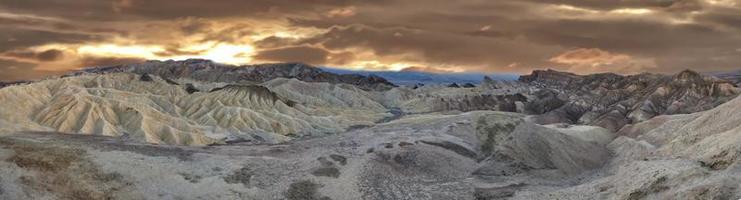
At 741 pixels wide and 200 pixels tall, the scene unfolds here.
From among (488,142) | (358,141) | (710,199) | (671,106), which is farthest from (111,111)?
(671,106)

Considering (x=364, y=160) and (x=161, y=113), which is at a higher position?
(x=364, y=160)

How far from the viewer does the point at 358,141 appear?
70375 mm

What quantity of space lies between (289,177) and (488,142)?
31567mm

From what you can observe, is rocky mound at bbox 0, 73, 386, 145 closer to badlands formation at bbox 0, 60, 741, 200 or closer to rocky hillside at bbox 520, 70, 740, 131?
badlands formation at bbox 0, 60, 741, 200

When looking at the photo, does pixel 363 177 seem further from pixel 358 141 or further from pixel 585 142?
pixel 585 142

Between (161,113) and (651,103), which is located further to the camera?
(651,103)

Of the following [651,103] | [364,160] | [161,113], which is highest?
[364,160]

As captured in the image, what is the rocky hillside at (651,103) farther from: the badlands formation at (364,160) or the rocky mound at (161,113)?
the badlands formation at (364,160)

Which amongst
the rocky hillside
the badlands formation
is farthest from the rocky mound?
the rocky hillside

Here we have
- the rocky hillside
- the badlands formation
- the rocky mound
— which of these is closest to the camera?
the badlands formation

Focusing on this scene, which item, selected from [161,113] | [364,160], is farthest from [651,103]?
[364,160]

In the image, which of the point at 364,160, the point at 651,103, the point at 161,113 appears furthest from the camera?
the point at 651,103

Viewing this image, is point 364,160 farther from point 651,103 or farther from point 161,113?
point 651,103

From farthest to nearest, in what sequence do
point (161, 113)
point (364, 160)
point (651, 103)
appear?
point (651, 103) → point (161, 113) → point (364, 160)
